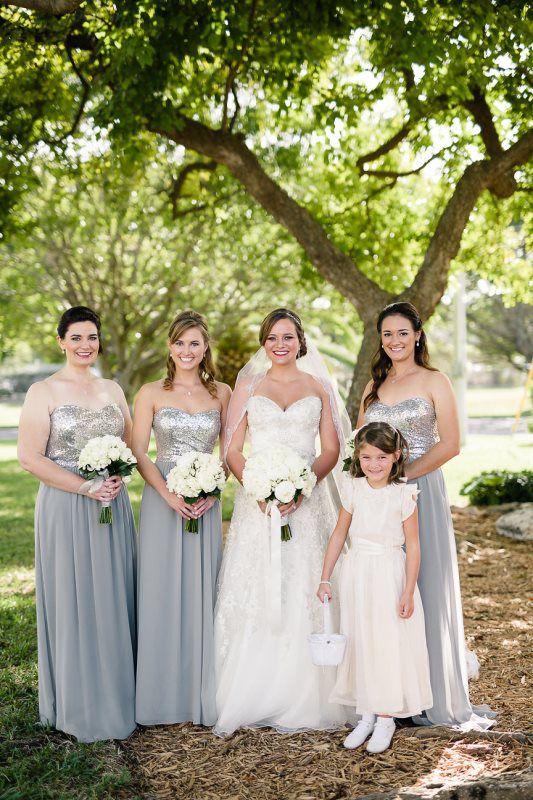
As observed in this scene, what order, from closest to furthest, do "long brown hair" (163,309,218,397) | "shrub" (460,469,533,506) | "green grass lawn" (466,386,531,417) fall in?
"long brown hair" (163,309,218,397) < "shrub" (460,469,533,506) < "green grass lawn" (466,386,531,417)

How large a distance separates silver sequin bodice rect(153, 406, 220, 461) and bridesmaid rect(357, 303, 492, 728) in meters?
1.11

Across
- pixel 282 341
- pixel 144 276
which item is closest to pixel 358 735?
pixel 282 341

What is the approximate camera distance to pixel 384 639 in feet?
15.1

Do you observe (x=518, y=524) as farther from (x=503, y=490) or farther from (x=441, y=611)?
(x=441, y=611)

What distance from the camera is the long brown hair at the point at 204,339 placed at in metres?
5.12

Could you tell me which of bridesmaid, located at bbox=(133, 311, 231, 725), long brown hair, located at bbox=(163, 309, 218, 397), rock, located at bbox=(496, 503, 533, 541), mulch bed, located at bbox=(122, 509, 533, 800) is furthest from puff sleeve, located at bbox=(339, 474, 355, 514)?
rock, located at bbox=(496, 503, 533, 541)

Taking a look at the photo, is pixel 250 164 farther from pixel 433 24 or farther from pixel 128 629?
pixel 128 629

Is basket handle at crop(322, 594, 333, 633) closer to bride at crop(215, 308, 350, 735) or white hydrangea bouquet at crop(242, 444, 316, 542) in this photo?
bride at crop(215, 308, 350, 735)

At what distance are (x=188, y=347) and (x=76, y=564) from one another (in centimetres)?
154

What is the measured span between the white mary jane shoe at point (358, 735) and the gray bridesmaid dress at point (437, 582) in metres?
0.42

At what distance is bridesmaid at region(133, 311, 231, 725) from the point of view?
5031mm

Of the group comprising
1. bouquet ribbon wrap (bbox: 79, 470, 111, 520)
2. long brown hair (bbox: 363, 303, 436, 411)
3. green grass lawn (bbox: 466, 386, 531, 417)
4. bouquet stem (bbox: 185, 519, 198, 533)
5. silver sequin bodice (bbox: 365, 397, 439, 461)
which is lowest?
bouquet stem (bbox: 185, 519, 198, 533)

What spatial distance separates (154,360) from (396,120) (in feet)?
44.5

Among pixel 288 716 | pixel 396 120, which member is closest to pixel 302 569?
pixel 288 716
